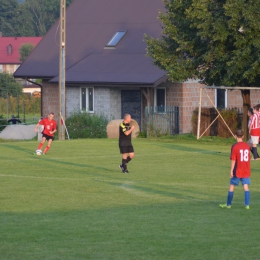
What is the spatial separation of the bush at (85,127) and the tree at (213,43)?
673 centimetres

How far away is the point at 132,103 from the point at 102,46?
425 centimetres

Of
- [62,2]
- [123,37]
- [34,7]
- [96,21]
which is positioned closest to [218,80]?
[62,2]

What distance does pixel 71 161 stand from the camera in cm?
2280

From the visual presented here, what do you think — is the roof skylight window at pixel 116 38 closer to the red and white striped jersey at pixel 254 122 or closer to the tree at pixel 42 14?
the red and white striped jersey at pixel 254 122

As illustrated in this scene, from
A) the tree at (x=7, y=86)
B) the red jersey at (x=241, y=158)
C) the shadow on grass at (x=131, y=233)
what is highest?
the tree at (x=7, y=86)

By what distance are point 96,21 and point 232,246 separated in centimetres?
3355

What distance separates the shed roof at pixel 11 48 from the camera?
100875 mm

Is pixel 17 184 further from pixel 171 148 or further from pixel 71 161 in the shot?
pixel 171 148

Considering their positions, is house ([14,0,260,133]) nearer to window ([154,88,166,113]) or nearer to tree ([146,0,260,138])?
window ([154,88,166,113])

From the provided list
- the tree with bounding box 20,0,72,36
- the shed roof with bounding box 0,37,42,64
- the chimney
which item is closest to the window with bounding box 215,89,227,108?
the shed roof with bounding box 0,37,42,64

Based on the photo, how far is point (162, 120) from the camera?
117 feet

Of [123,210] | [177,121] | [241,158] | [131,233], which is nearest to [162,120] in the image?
[177,121]

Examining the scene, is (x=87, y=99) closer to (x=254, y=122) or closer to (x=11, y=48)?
(x=254, y=122)

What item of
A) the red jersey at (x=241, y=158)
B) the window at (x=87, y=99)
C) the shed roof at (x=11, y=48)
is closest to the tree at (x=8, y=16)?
the shed roof at (x=11, y=48)
